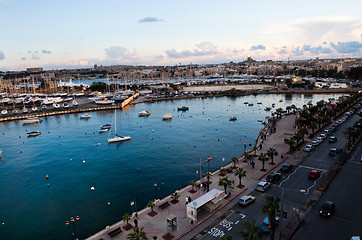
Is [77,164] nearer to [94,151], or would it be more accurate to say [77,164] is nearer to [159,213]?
[94,151]

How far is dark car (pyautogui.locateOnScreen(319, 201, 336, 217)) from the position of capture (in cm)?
1745

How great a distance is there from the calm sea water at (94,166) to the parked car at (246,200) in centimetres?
926

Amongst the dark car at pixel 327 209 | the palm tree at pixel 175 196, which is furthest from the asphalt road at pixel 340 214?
the palm tree at pixel 175 196

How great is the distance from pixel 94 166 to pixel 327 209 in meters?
29.3

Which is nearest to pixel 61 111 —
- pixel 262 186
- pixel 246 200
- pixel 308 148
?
pixel 308 148

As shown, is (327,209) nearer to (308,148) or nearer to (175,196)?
(175,196)

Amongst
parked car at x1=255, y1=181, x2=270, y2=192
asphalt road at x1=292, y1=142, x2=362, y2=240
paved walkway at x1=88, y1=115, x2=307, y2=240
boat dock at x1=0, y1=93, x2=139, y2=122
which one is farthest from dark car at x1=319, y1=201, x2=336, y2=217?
boat dock at x1=0, y1=93, x2=139, y2=122

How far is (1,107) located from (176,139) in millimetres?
74767

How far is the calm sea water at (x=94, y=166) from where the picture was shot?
75.0 ft

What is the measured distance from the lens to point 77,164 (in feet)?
118

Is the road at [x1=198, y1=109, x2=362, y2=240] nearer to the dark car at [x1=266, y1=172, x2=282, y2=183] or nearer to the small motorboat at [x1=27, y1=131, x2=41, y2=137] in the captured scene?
the dark car at [x1=266, y1=172, x2=282, y2=183]

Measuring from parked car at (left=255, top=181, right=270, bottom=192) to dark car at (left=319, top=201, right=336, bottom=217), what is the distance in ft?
16.1

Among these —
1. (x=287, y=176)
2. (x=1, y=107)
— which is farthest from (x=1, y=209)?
(x=1, y=107)

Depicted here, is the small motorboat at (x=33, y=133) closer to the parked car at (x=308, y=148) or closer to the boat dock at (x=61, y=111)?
the boat dock at (x=61, y=111)
